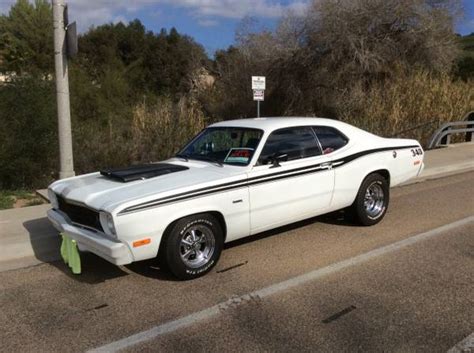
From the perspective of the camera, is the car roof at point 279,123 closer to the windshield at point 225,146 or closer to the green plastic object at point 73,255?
the windshield at point 225,146

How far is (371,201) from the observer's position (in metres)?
6.81

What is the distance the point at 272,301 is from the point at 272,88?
21.2 meters

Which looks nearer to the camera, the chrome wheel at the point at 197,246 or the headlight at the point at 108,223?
the headlight at the point at 108,223

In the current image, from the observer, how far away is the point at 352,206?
6.59 m

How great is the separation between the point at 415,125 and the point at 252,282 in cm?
1351

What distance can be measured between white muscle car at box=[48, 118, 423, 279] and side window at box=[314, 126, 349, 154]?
18mm

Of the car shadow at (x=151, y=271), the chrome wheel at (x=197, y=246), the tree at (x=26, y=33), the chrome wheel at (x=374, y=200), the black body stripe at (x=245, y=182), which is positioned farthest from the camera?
the tree at (x=26, y=33)

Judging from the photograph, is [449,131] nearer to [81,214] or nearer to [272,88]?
[272,88]

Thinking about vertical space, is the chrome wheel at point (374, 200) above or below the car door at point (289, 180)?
below

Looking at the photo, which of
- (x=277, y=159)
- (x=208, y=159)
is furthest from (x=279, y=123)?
(x=208, y=159)

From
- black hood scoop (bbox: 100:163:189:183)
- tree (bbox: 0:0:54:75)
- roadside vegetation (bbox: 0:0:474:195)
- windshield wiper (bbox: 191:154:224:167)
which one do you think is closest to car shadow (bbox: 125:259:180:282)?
black hood scoop (bbox: 100:163:189:183)

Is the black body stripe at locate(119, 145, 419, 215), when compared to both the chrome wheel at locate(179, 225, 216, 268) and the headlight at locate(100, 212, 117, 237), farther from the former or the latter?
the chrome wheel at locate(179, 225, 216, 268)

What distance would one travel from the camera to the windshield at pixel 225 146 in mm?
5633

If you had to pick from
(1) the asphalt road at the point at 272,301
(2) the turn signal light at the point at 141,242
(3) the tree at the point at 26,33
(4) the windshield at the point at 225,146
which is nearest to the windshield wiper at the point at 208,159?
(4) the windshield at the point at 225,146
